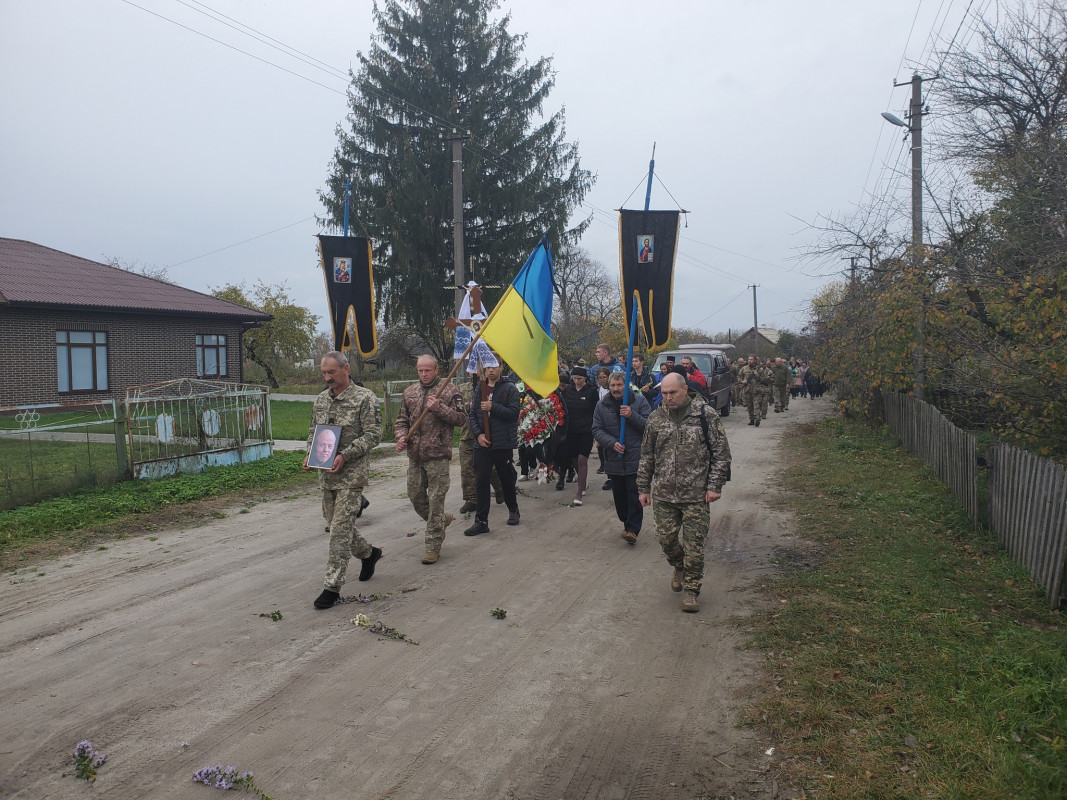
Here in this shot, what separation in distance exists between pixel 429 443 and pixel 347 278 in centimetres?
760

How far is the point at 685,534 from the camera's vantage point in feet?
20.3

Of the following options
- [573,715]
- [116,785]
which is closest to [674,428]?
[573,715]

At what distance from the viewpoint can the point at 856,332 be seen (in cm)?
1634

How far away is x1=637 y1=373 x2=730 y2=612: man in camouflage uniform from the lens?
6.09 metres

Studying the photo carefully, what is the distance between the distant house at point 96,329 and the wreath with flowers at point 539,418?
17673 millimetres

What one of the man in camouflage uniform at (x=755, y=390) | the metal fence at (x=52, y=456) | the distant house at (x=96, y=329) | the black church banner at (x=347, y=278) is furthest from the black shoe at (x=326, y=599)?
the distant house at (x=96, y=329)

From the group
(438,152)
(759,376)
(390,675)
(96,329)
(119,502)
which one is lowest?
(390,675)

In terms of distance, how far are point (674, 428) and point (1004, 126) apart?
36.0ft

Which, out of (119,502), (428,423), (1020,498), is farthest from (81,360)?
(1020,498)

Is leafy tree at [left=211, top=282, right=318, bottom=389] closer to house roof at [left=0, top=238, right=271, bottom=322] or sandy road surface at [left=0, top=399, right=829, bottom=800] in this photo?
house roof at [left=0, top=238, right=271, bottom=322]

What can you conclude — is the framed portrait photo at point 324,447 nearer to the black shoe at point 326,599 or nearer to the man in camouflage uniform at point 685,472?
the black shoe at point 326,599

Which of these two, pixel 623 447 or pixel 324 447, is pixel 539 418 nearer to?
pixel 623 447

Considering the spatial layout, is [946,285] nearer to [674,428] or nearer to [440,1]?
[674,428]

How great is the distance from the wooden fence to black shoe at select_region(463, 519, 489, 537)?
5.20m
